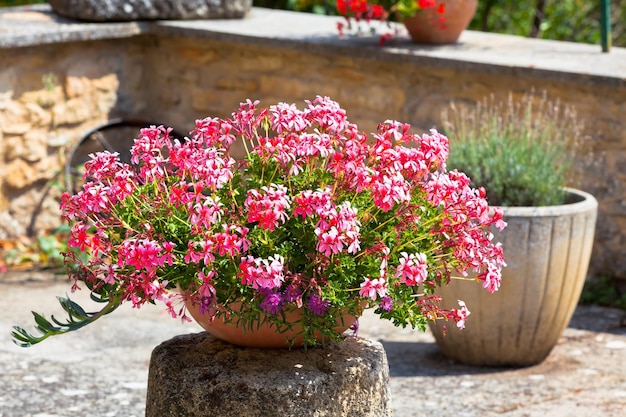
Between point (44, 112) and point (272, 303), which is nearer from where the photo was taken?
point (272, 303)

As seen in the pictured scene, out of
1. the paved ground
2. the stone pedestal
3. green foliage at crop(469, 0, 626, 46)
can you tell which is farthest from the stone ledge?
the stone pedestal

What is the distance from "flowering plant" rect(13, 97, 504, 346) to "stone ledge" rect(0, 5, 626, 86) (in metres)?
2.78

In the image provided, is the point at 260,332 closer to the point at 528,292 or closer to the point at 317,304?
the point at 317,304

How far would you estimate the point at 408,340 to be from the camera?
494cm

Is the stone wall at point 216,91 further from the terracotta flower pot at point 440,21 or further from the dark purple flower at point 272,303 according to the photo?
the dark purple flower at point 272,303

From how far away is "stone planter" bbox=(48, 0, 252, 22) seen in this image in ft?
20.8

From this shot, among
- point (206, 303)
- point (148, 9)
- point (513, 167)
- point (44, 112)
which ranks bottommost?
point (44, 112)

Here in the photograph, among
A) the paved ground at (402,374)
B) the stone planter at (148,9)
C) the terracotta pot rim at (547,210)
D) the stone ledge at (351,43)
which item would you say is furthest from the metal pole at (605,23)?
the stone planter at (148,9)

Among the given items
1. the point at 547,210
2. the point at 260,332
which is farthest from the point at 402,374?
the point at 260,332

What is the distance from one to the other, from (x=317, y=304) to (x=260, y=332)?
0.83 feet

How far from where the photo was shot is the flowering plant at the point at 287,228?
244 cm

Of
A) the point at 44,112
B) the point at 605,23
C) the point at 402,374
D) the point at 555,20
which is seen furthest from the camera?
the point at 555,20

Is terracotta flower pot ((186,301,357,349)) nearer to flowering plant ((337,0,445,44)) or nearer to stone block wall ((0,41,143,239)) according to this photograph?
flowering plant ((337,0,445,44))

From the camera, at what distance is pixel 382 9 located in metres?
5.96
